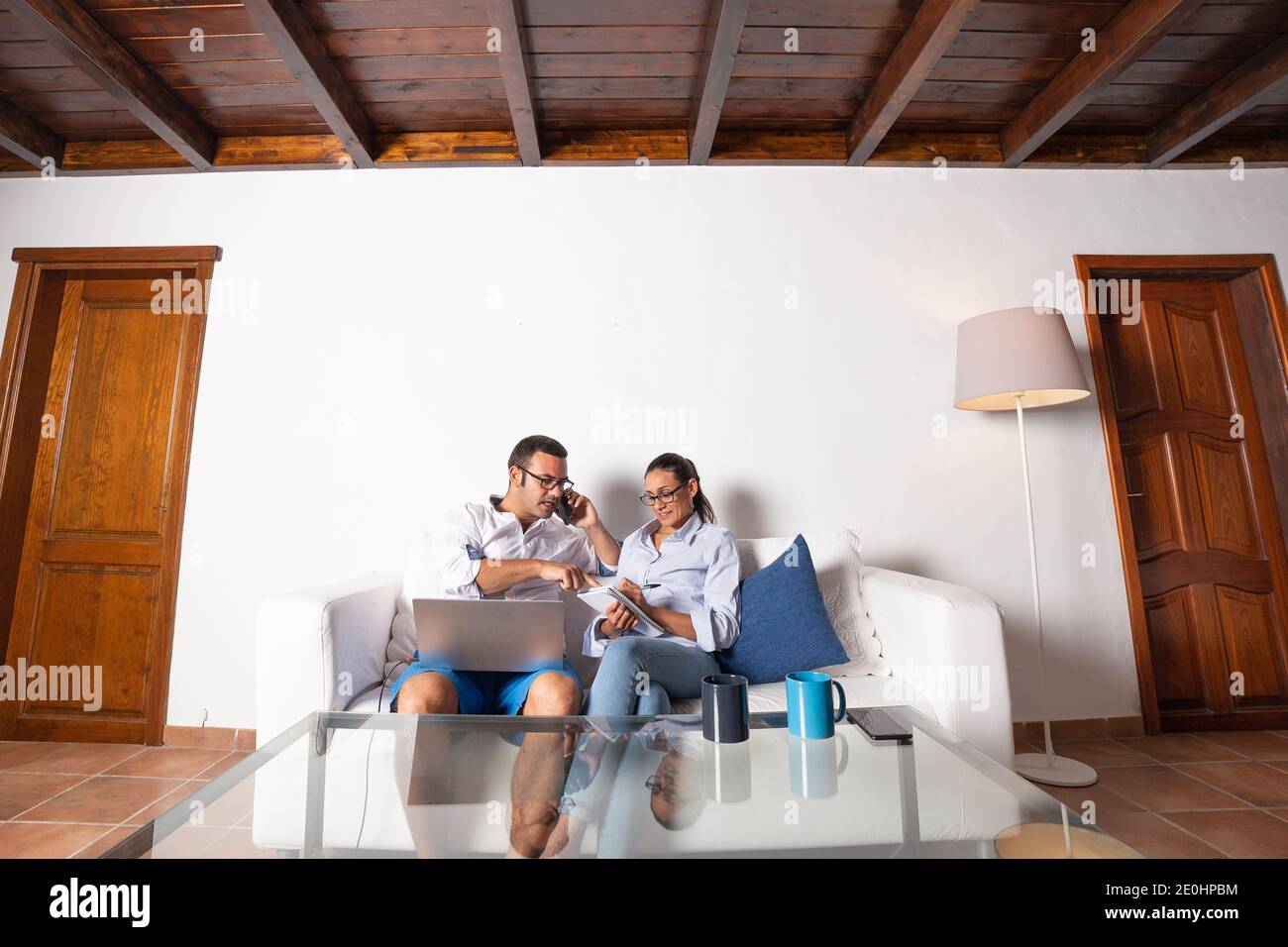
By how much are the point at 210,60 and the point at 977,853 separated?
3067 millimetres

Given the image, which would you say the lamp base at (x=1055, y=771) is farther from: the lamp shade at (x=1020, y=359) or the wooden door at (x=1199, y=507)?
the lamp shade at (x=1020, y=359)

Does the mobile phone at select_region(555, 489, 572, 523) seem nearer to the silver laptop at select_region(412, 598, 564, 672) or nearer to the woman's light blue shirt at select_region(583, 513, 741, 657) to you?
the woman's light blue shirt at select_region(583, 513, 741, 657)

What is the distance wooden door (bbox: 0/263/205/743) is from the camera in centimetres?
252

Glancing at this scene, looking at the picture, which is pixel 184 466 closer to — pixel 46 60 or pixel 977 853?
pixel 46 60

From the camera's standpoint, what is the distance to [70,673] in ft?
8.41

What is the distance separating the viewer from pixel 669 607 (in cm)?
189

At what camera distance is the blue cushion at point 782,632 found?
5.91 ft

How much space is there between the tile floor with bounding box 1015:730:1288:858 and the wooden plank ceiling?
7.53ft

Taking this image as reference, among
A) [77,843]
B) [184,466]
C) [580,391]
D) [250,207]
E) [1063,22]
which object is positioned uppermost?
[1063,22]

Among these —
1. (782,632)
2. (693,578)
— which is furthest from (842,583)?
(693,578)

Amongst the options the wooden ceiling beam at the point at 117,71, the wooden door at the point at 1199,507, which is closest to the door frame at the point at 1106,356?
the wooden door at the point at 1199,507

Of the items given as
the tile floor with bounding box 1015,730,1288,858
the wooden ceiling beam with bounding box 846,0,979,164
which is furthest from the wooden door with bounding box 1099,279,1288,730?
the wooden ceiling beam with bounding box 846,0,979,164

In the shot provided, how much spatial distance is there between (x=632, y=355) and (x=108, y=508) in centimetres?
223
